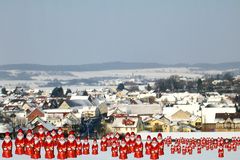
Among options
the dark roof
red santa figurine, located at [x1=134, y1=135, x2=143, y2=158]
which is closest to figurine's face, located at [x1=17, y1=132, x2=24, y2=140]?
red santa figurine, located at [x1=134, y1=135, x2=143, y2=158]

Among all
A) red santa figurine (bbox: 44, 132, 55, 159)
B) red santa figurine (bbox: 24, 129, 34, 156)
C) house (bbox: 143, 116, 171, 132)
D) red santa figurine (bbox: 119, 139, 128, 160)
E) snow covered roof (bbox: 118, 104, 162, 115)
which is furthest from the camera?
snow covered roof (bbox: 118, 104, 162, 115)

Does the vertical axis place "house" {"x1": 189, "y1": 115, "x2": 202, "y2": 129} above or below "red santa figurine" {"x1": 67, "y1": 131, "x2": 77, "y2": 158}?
below

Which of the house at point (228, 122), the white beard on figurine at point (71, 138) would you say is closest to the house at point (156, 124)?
the house at point (228, 122)

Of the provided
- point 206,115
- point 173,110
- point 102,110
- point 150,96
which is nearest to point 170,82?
point 150,96

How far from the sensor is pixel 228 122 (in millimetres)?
68312

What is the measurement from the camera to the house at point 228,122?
67375mm

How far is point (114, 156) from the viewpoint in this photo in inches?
642

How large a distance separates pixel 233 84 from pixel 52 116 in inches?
3428

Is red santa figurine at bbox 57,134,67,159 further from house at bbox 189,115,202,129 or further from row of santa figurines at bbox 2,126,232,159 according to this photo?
house at bbox 189,115,202,129

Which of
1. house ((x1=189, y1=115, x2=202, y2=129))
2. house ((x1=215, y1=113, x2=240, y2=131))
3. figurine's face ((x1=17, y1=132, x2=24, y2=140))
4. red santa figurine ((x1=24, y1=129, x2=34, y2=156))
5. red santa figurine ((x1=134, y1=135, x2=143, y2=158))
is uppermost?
figurine's face ((x1=17, y1=132, x2=24, y2=140))

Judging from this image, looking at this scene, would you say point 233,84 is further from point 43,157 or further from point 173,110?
point 43,157

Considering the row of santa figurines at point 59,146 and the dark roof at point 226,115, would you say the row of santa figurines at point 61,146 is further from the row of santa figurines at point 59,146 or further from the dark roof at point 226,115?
the dark roof at point 226,115

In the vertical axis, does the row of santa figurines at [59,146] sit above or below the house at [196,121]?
above

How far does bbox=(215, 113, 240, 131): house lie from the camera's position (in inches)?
2653
